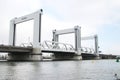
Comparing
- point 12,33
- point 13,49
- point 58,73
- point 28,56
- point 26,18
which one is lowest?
point 58,73

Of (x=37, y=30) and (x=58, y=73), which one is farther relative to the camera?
(x=37, y=30)

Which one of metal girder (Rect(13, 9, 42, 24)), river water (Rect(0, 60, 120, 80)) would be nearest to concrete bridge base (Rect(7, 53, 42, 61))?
metal girder (Rect(13, 9, 42, 24))

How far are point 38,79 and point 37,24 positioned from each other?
4340 inches

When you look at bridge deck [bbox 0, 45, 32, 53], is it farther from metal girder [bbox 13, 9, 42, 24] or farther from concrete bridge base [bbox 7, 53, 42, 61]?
metal girder [bbox 13, 9, 42, 24]

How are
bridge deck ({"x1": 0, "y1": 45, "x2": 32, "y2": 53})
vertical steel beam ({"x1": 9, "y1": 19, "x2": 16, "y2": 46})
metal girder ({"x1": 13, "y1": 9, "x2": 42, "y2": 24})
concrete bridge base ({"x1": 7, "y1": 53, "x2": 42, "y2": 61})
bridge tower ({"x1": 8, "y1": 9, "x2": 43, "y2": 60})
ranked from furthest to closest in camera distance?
vertical steel beam ({"x1": 9, "y1": 19, "x2": 16, "y2": 46}) → metal girder ({"x1": 13, "y1": 9, "x2": 42, "y2": 24}) → bridge tower ({"x1": 8, "y1": 9, "x2": 43, "y2": 60}) → concrete bridge base ({"x1": 7, "y1": 53, "x2": 42, "y2": 61}) → bridge deck ({"x1": 0, "y1": 45, "x2": 32, "y2": 53})

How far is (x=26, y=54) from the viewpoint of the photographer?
144250 mm

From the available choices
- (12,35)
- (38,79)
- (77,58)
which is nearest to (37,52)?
(12,35)

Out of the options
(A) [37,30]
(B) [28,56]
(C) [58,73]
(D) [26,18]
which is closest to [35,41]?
(A) [37,30]

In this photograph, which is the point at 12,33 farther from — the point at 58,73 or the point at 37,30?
the point at 58,73

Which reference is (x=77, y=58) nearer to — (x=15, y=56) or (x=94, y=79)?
(x=15, y=56)

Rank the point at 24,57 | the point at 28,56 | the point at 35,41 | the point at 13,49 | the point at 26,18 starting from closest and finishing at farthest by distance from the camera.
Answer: the point at 13,49 < the point at 35,41 < the point at 28,56 < the point at 24,57 < the point at 26,18

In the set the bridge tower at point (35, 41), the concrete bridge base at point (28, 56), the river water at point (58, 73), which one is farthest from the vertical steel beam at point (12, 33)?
the river water at point (58, 73)

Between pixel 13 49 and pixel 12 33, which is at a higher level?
pixel 12 33

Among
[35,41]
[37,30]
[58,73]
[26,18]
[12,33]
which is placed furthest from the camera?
[12,33]
